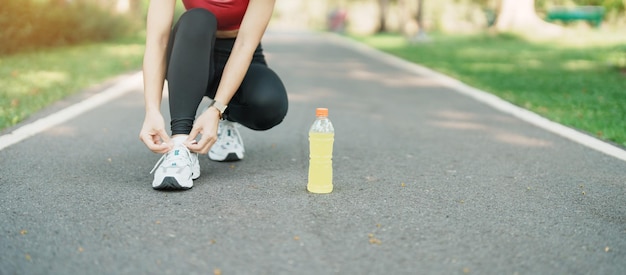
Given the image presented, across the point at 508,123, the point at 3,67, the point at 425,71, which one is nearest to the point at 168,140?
the point at 508,123

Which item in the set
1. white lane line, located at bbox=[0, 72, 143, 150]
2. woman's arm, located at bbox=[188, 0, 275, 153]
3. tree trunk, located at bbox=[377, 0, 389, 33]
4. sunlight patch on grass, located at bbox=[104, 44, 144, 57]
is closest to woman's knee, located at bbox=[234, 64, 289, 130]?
woman's arm, located at bbox=[188, 0, 275, 153]

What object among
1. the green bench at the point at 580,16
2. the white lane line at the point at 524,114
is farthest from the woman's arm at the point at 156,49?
the green bench at the point at 580,16

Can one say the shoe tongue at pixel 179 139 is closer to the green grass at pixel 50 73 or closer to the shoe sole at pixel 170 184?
the shoe sole at pixel 170 184

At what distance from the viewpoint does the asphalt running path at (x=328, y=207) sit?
2.54 m

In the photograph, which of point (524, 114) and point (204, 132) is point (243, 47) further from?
Result: point (524, 114)

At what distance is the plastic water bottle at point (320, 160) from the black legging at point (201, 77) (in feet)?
1.53

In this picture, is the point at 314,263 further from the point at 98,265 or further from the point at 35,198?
the point at 35,198

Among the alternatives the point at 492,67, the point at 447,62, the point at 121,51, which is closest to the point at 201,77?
the point at 492,67

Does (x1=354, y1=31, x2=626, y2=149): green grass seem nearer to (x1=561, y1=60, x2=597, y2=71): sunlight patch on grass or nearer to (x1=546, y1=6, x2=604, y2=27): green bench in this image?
(x1=561, y1=60, x2=597, y2=71): sunlight patch on grass

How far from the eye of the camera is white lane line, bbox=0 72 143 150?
4902mm

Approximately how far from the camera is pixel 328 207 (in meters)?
3.25

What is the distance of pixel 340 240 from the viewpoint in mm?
2766

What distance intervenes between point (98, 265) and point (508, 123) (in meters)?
4.46

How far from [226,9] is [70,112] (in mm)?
2842
